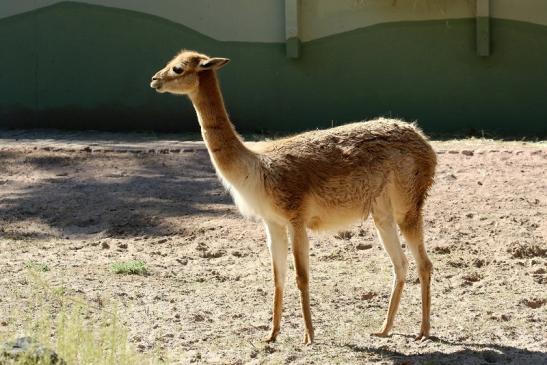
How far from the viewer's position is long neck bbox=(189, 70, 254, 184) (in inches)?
275

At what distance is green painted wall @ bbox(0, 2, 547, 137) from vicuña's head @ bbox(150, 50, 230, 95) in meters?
8.07

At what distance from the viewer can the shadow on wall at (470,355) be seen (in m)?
6.47

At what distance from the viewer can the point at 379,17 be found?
15.0 metres

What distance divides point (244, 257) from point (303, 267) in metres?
2.56

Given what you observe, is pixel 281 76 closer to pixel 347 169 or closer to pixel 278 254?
pixel 347 169

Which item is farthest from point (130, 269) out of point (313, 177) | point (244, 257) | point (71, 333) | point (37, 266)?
point (71, 333)

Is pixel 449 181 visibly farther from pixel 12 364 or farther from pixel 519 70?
pixel 12 364

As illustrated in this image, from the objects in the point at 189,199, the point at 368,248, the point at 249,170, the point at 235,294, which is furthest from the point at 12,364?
the point at 189,199

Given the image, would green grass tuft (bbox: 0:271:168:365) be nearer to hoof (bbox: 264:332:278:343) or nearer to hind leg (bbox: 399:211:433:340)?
hoof (bbox: 264:332:278:343)

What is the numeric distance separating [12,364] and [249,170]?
2366mm

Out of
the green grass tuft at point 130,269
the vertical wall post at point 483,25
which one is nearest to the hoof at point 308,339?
the green grass tuft at point 130,269

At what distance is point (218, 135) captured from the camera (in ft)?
23.1

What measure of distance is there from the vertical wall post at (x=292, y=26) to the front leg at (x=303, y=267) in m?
8.27

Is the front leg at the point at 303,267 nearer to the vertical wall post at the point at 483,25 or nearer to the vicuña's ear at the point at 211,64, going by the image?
the vicuña's ear at the point at 211,64
